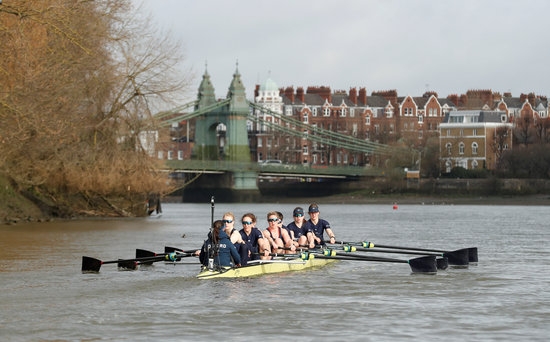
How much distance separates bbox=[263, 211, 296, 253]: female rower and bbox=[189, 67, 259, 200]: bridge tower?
70.1 metres

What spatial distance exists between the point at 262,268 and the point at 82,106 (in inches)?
939

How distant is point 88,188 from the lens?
148 ft

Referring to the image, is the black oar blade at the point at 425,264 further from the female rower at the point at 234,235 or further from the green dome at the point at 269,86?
the green dome at the point at 269,86

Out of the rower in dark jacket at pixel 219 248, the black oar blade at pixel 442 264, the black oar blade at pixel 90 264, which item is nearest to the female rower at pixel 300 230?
the black oar blade at pixel 442 264

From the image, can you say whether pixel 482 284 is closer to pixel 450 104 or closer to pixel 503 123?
pixel 503 123

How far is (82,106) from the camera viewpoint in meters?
43.7

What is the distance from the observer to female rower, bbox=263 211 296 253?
2238 cm

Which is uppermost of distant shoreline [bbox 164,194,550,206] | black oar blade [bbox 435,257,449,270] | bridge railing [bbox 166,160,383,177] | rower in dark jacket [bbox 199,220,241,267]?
bridge railing [bbox 166,160,383,177]

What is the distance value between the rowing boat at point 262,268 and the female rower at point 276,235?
310 mm

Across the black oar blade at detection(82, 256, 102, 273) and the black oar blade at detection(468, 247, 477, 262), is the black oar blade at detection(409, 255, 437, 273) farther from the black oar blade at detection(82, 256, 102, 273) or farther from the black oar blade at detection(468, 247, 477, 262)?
the black oar blade at detection(82, 256, 102, 273)

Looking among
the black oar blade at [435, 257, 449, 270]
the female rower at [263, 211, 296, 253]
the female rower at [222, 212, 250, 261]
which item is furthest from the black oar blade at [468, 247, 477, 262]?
the female rower at [222, 212, 250, 261]

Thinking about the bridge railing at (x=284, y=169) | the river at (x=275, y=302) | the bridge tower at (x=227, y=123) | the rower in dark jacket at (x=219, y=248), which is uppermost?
the bridge tower at (x=227, y=123)

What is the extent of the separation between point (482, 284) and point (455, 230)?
76.9 ft

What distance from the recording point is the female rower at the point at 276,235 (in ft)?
73.4
